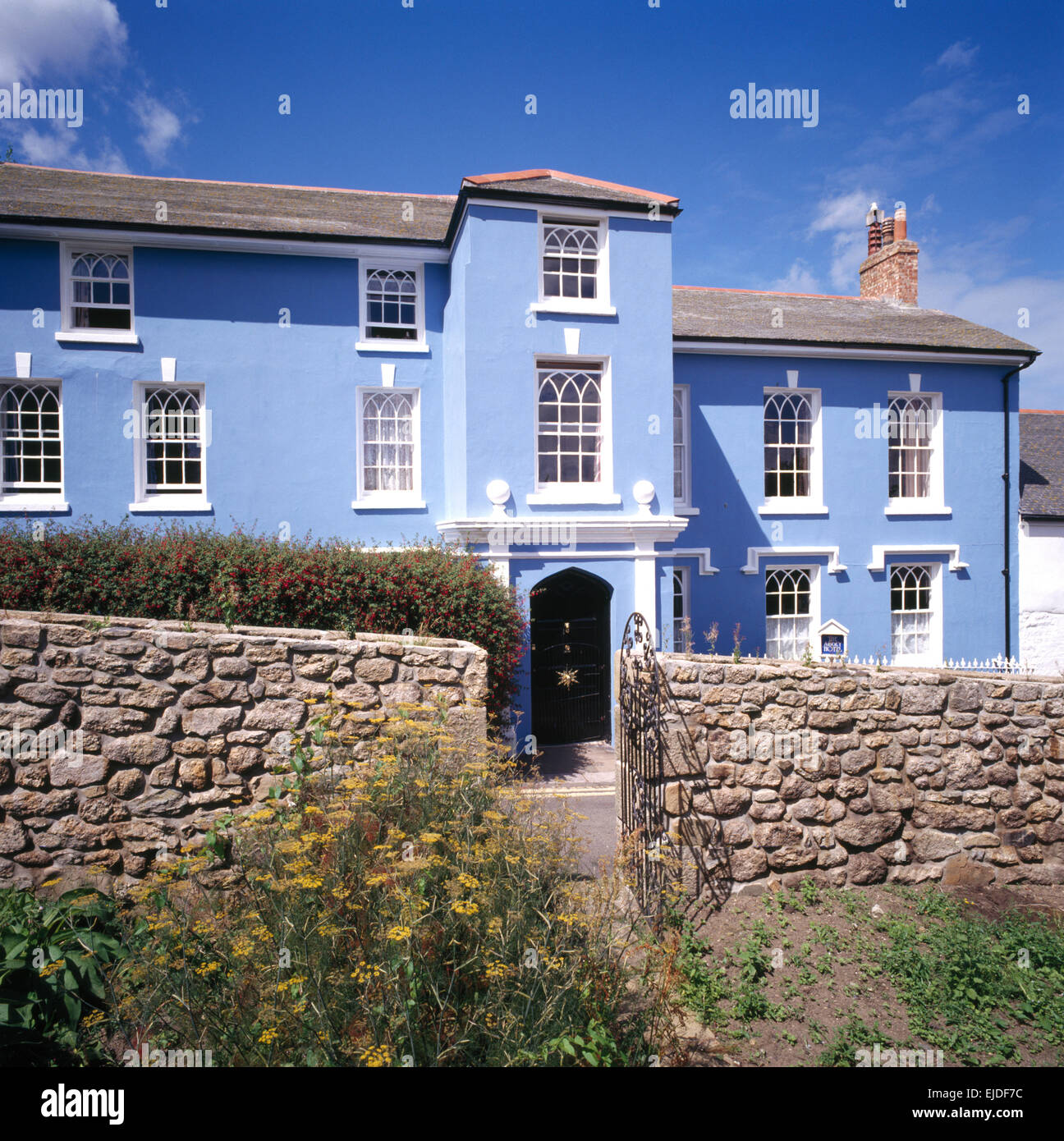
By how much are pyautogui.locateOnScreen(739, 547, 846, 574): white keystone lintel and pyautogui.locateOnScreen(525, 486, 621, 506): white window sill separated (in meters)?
4.42

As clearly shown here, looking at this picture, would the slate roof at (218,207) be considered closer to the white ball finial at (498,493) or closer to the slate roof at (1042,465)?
the white ball finial at (498,493)

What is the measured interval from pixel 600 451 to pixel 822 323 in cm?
734

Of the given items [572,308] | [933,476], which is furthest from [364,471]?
[933,476]

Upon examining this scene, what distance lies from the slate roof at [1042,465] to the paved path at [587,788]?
38.9 feet

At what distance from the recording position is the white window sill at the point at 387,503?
12.1 meters

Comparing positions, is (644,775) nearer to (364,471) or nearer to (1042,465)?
(364,471)

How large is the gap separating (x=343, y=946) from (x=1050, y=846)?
608 cm

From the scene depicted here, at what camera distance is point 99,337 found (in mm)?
11398

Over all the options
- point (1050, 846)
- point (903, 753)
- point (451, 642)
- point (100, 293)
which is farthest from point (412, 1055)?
point (100, 293)

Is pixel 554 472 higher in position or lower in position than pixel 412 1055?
higher

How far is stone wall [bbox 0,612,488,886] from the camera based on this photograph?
16.7 ft

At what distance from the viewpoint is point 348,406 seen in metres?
12.2

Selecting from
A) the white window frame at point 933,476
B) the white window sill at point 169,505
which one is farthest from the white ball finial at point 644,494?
the white window sill at point 169,505
